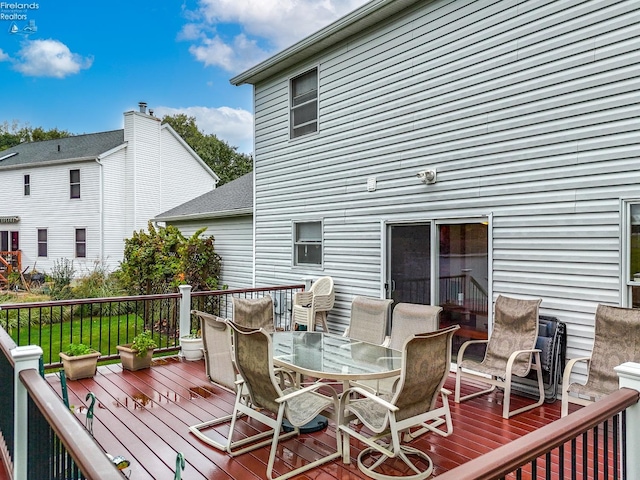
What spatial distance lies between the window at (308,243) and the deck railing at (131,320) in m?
0.55

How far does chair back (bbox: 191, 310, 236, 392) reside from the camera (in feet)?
13.0

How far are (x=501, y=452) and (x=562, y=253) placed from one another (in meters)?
3.84

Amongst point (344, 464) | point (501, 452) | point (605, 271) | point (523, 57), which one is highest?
point (523, 57)

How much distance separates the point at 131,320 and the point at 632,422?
1238 centimetres

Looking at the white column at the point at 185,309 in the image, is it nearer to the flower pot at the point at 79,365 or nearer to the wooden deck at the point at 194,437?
the wooden deck at the point at 194,437

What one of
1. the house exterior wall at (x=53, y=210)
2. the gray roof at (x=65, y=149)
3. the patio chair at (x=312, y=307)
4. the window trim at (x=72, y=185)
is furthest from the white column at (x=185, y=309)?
the window trim at (x=72, y=185)

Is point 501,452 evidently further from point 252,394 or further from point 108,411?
point 108,411

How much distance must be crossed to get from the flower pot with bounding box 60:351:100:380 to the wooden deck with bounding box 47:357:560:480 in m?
0.11

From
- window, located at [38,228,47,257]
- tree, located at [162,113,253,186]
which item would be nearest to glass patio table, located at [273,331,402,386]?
window, located at [38,228,47,257]

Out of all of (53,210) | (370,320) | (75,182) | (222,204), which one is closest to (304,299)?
(370,320)

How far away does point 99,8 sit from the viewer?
64.8 ft

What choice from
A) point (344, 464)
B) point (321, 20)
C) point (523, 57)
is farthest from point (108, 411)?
point (321, 20)

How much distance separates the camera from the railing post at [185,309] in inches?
261

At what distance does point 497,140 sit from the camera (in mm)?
5316
